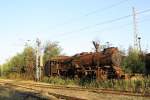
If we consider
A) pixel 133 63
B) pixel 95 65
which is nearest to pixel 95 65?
pixel 95 65

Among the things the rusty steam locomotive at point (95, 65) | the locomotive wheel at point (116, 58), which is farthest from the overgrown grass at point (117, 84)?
the locomotive wheel at point (116, 58)

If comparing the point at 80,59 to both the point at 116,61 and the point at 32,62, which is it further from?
the point at 32,62

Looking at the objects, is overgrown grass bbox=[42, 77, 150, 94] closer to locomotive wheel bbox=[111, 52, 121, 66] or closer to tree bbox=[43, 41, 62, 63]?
locomotive wheel bbox=[111, 52, 121, 66]

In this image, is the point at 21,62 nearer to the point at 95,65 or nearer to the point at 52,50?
the point at 52,50

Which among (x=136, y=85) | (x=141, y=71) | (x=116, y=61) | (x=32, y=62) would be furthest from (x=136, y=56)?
(x=32, y=62)

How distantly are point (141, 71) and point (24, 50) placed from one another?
97.8 feet

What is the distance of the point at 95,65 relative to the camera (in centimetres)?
2975

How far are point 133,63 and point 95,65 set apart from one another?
6.86 m

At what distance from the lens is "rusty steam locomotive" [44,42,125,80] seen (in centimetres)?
2858

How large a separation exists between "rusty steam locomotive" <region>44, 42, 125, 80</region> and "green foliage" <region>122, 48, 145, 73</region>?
4840mm

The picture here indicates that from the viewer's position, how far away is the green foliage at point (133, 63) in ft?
111

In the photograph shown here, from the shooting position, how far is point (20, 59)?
187 ft

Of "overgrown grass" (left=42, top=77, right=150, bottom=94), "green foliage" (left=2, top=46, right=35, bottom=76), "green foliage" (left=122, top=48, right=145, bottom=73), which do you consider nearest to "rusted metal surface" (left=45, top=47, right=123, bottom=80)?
"overgrown grass" (left=42, top=77, right=150, bottom=94)

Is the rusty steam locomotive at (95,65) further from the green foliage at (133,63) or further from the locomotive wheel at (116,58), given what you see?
the green foliage at (133,63)
